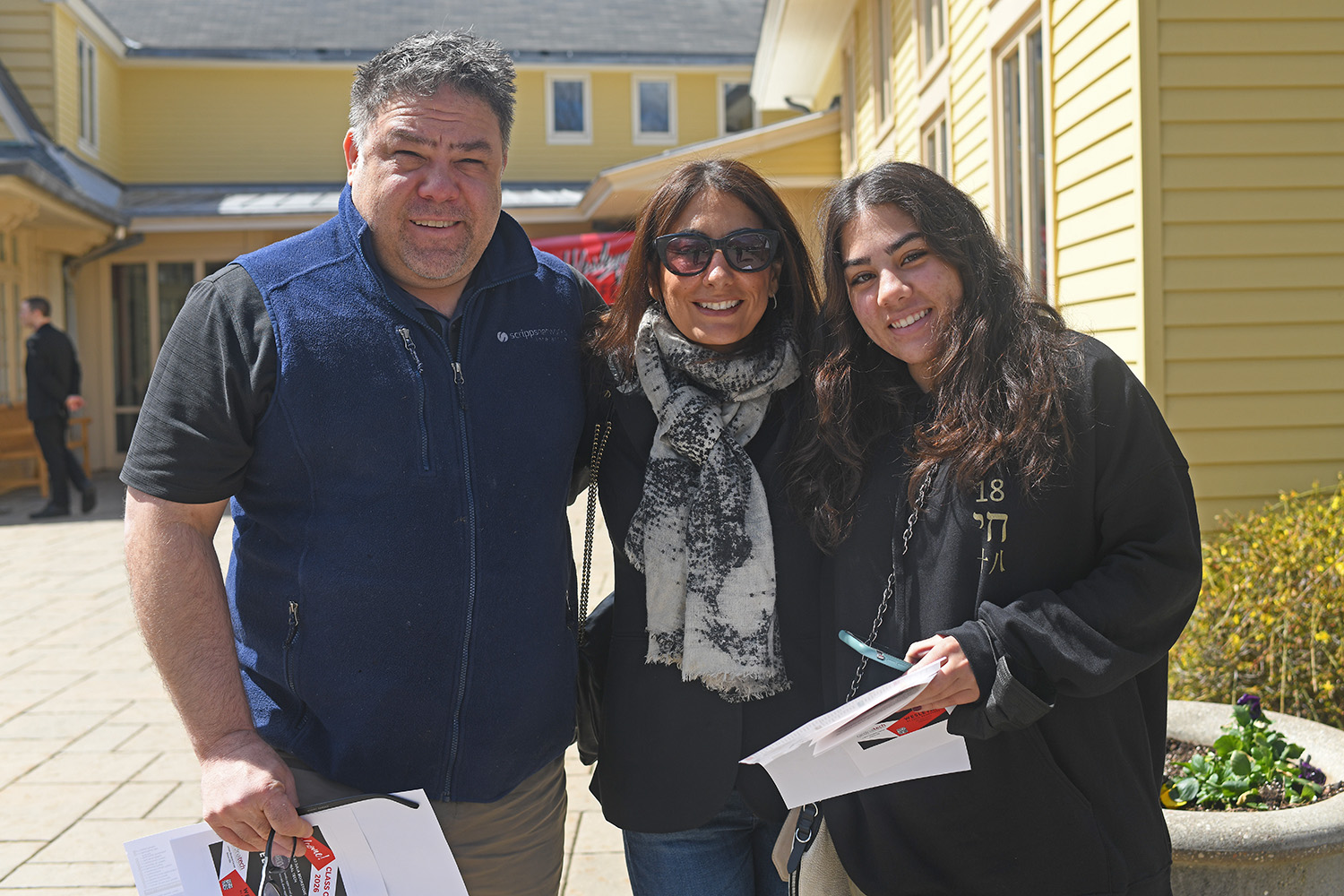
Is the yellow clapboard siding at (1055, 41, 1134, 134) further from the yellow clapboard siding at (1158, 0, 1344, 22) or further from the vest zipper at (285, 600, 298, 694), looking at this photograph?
the vest zipper at (285, 600, 298, 694)

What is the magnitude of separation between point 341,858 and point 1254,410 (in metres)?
4.15

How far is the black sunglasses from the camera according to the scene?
87.5 inches

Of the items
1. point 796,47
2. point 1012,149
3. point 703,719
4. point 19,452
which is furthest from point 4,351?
point 703,719

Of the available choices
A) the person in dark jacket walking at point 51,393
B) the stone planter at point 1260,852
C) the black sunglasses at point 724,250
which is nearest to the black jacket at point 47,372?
the person in dark jacket walking at point 51,393

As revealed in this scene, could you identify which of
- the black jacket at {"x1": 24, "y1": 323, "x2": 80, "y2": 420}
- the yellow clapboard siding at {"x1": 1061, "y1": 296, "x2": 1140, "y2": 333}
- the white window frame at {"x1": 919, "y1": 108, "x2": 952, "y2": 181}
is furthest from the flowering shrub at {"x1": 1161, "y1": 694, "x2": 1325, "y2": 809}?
the black jacket at {"x1": 24, "y1": 323, "x2": 80, "y2": 420}

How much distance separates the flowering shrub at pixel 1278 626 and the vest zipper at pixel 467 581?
2770 mm

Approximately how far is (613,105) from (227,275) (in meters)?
17.8

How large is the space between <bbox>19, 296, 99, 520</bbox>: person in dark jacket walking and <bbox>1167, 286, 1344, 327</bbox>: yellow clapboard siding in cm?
1050

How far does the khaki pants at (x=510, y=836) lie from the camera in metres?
2.12

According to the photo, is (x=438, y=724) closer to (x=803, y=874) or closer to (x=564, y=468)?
(x=564, y=468)

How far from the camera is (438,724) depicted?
205 cm

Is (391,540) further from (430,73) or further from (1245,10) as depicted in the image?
(1245,10)

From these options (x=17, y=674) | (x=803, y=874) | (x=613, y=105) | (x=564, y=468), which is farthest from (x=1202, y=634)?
(x=613, y=105)

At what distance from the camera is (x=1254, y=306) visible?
14.8 ft
